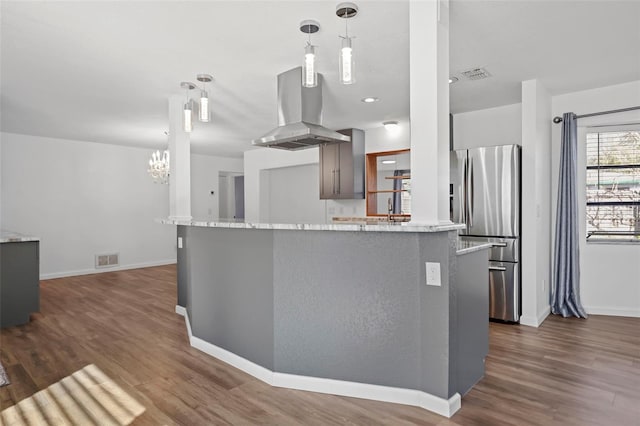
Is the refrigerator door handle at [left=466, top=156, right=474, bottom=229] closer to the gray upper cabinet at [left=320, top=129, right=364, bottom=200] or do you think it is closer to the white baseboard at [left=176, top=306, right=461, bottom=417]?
the gray upper cabinet at [left=320, top=129, right=364, bottom=200]

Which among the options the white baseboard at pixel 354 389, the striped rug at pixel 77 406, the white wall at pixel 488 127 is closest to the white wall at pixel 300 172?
the white wall at pixel 488 127

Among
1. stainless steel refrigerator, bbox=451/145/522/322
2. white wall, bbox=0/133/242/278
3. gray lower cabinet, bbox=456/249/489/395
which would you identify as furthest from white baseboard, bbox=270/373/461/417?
white wall, bbox=0/133/242/278

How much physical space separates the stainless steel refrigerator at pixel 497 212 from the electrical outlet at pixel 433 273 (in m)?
2.25

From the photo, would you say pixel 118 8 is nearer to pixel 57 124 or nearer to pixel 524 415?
pixel 524 415

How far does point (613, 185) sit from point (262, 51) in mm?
4129

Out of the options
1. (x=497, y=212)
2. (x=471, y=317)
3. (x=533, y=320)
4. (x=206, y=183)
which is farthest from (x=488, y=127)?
(x=206, y=183)

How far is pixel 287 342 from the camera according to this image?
8.61 feet

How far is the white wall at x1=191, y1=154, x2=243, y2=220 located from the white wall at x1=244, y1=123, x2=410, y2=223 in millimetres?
1063

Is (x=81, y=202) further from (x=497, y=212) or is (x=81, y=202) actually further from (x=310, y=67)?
(x=497, y=212)

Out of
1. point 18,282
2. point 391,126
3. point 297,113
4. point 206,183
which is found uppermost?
point 391,126

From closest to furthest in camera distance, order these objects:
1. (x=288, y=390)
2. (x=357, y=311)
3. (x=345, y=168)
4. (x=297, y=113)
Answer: (x=357, y=311), (x=288, y=390), (x=297, y=113), (x=345, y=168)

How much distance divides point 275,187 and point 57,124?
3.91 metres

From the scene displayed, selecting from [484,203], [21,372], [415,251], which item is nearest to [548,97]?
[484,203]

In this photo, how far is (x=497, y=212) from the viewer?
13.8ft
